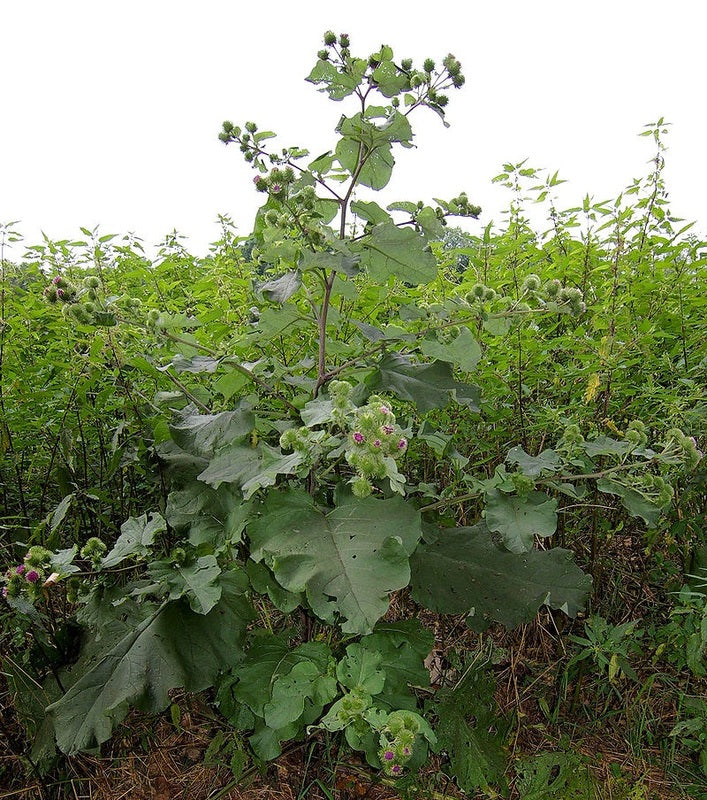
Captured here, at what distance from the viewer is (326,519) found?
1.50 m

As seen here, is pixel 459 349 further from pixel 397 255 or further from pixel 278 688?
pixel 278 688

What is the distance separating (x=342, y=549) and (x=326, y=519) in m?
0.11

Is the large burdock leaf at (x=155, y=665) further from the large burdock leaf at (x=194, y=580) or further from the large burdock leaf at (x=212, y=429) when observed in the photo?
the large burdock leaf at (x=212, y=429)

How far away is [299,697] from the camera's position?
1.54 metres

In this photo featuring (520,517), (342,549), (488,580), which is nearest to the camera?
(342,549)

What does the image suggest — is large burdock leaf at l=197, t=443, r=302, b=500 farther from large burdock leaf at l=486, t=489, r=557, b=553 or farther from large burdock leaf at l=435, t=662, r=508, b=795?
large burdock leaf at l=435, t=662, r=508, b=795

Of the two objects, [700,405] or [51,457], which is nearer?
[700,405]

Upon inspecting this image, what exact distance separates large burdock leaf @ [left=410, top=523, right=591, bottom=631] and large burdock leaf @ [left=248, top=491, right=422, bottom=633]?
35 cm

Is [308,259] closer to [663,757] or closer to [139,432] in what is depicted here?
[139,432]

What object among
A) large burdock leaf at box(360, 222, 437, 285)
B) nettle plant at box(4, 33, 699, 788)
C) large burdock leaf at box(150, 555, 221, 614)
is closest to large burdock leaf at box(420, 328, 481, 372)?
nettle plant at box(4, 33, 699, 788)

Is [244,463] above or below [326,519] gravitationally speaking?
above

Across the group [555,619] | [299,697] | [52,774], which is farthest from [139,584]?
[555,619]

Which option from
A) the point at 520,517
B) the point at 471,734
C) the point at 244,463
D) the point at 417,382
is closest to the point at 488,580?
the point at 520,517

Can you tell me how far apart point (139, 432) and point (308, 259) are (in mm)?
989
